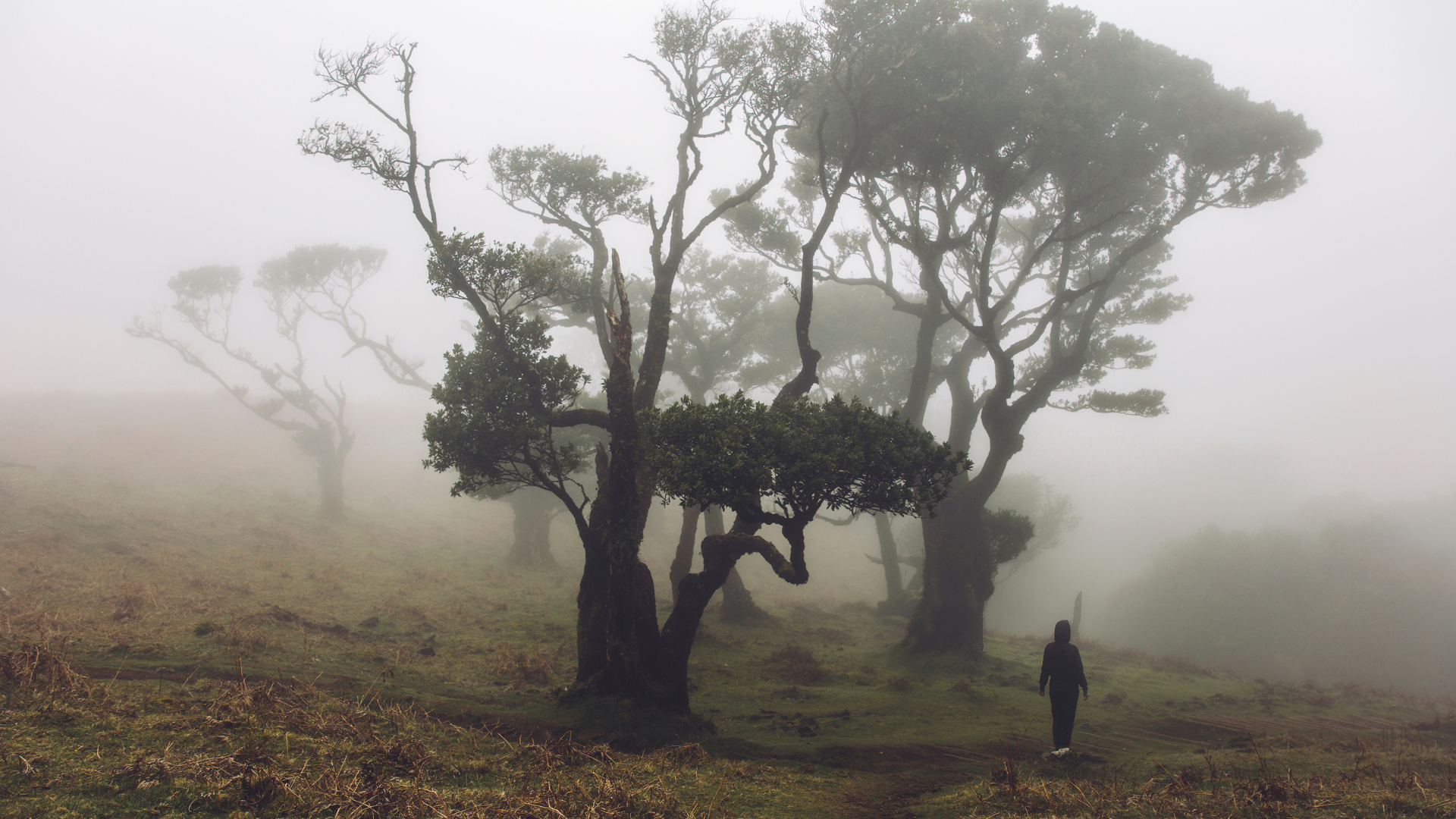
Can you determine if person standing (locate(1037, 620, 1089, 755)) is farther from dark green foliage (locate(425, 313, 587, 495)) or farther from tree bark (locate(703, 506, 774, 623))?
tree bark (locate(703, 506, 774, 623))

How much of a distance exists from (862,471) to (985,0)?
57.2ft

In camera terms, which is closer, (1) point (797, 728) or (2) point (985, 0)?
(1) point (797, 728)

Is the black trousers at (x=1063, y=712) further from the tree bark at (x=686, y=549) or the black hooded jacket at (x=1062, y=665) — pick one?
the tree bark at (x=686, y=549)

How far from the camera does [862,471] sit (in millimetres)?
12203

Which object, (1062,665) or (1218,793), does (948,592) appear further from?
(1218,793)

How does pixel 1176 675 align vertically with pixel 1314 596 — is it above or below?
below

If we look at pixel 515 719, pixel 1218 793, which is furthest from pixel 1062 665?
pixel 515 719

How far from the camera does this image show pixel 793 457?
11836 mm

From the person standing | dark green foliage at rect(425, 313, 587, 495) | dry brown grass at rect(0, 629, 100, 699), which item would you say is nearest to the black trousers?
the person standing

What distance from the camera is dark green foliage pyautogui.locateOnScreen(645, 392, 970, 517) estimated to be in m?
11.6

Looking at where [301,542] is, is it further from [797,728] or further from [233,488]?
[797,728]

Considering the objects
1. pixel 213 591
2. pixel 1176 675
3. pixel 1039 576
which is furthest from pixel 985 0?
pixel 1039 576

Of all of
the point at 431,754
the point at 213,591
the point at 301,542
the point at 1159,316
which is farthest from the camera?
the point at 301,542

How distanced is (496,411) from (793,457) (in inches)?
275
